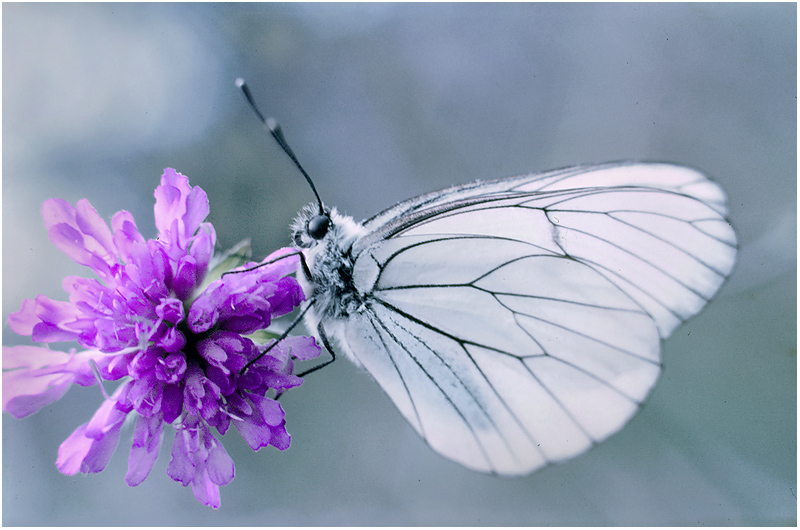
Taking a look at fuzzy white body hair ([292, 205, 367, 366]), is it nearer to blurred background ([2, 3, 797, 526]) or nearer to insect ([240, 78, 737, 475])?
insect ([240, 78, 737, 475])

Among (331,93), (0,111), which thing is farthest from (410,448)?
(0,111)

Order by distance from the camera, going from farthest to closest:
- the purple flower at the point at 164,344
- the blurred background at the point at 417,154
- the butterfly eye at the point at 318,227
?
the blurred background at the point at 417,154, the butterfly eye at the point at 318,227, the purple flower at the point at 164,344

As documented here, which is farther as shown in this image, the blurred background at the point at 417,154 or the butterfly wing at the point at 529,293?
the blurred background at the point at 417,154

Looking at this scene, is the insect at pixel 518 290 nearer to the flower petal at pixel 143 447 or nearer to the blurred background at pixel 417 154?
the flower petal at pixel 143 447

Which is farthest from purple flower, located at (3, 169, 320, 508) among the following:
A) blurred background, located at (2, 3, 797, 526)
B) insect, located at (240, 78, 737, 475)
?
blurred background, located at (2, 3, 797, 526)

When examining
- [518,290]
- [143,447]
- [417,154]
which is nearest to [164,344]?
Answer: [143,447]

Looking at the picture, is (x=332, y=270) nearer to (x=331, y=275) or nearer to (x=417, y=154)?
(x=331, y=275)

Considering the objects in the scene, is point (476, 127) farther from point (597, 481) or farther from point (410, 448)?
point (597, 481)

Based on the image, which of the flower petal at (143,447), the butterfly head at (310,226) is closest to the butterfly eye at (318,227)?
the butterfly head at (310,226)
